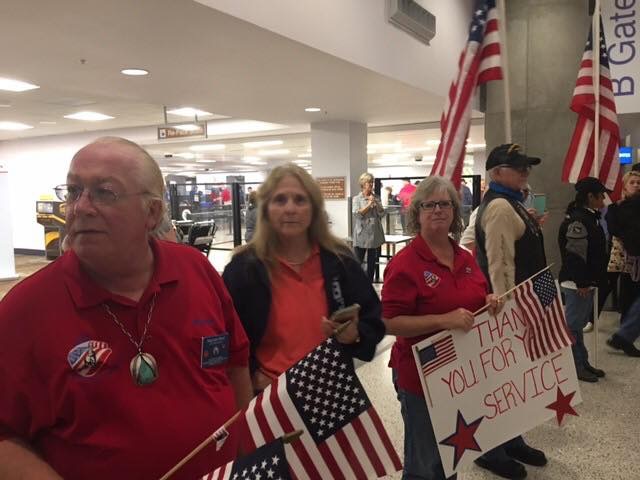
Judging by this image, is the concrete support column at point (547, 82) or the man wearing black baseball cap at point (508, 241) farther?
the concrete support column at point (547, 82)

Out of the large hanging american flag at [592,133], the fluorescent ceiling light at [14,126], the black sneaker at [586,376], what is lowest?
the black sneaker at [586,376]

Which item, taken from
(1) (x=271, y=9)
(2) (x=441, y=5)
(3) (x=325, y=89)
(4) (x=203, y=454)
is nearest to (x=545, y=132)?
(2) (x=441, y=5)

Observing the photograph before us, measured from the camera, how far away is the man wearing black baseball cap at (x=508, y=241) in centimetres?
297

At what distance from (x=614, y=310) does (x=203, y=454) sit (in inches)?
271

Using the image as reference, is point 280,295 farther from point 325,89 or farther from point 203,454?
point 325,89

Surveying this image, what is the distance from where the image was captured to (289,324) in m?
1.78

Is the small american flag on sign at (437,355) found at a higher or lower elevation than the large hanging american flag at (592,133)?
lower

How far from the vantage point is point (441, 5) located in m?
6.43

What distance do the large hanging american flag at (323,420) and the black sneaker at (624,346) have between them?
14.3 ft

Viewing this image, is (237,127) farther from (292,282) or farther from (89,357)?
(89,357)

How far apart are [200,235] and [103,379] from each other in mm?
9318

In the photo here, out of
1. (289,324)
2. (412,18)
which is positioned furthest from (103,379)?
(412,18)

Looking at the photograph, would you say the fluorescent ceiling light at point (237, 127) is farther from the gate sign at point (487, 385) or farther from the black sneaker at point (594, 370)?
the gate sign at point (487, 385)

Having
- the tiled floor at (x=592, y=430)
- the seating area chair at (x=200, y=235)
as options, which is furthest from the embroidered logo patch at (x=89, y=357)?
the seating area chair at (x=200, y=235)
